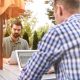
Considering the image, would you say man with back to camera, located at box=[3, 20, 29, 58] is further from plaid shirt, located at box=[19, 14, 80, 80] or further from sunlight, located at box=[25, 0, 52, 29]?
sunlight, located at box=[25, 0, 52, 29]

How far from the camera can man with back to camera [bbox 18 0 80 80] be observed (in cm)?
148

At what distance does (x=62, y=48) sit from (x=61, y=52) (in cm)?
2

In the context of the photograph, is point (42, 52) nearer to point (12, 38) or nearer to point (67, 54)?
point (67, 54)

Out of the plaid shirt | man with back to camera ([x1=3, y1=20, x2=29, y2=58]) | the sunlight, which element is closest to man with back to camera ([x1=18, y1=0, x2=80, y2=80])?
the plaid shirt

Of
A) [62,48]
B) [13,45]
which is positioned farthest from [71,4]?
[13,45]

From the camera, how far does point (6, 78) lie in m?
2.87

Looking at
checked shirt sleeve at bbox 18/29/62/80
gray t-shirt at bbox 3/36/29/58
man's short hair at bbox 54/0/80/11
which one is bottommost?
gray t-shirt at bbox 3/36/29/58

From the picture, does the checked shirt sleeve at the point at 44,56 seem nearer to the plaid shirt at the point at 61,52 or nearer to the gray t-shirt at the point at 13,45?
the plaid shirt at the point at 61,52

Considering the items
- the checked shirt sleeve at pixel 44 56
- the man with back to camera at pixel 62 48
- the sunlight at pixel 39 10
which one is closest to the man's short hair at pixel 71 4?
the man with back to camera at pixel 62 48

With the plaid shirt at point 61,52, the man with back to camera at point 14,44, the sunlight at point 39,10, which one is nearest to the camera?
the plaid shirt at point 61,52

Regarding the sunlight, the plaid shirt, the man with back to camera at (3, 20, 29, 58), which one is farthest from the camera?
the sunlight

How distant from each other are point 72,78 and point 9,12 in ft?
9.48

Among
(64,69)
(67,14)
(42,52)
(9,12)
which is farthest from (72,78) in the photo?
(9,12)

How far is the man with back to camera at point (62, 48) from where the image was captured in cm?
148
